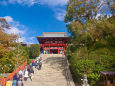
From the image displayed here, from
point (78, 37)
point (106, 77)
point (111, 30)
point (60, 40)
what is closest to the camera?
point (106, 77)

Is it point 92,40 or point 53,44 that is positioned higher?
point 53,44

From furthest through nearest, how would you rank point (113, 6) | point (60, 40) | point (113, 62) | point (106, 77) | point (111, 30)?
point (60, 40) < point (113, 6) < point (111, 30) < point (113, 62) < point (106, 77)

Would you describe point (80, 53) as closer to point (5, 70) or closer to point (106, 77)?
point (106, 77)

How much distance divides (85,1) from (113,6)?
2762mm

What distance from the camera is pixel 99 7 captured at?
11.6 meters

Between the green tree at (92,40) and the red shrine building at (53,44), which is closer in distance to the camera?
the green tree at (92,40)

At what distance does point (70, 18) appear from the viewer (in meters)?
12.9

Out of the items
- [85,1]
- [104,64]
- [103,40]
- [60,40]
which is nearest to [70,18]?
[85,1]

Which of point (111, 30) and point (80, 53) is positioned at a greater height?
point (111, 30)

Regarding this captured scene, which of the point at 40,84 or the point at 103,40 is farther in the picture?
the point at 103,40

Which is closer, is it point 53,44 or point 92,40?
point 92,40

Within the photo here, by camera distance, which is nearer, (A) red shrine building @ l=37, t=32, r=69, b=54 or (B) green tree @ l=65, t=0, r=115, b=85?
(B) green tree @ l=65, t=0, r=115, b=85

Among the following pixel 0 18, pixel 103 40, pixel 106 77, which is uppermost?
pixel 0 18

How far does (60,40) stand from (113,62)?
2137cm
